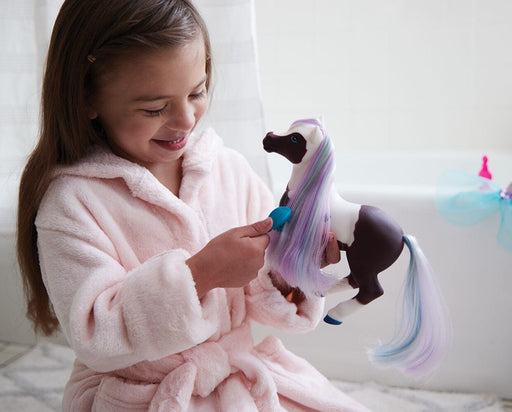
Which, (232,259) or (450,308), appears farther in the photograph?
(450,308)

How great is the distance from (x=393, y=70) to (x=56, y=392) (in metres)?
1.59

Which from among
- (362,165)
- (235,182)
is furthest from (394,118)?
(235,182)

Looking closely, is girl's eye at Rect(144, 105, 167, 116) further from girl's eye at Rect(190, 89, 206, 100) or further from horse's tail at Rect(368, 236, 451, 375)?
horse's tail at Rect(368, 236, 451, 375)

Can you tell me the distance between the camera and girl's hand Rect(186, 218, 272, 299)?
71 centimetres

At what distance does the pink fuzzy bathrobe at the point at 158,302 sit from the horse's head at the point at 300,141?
0.20 m

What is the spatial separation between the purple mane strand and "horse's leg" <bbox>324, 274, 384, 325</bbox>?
0.05 metres

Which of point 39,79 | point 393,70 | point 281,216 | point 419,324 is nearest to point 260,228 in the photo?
point 281,216

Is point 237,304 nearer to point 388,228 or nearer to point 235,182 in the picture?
point 235,182

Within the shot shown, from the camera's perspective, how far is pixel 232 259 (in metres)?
0.71

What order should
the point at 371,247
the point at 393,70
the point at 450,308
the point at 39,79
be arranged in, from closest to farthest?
1. the point at 371,247
2. the point at 450,308
3. the point at 39,79
4. the point at 393,70

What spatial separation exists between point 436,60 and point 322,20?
1.51 ft

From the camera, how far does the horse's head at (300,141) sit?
67 cm

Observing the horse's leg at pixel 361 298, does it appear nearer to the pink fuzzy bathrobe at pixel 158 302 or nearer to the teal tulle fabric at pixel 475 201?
the pink fuzzy bathrobe at pixel 158 302

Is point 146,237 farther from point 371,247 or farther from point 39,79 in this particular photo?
point 39,79
